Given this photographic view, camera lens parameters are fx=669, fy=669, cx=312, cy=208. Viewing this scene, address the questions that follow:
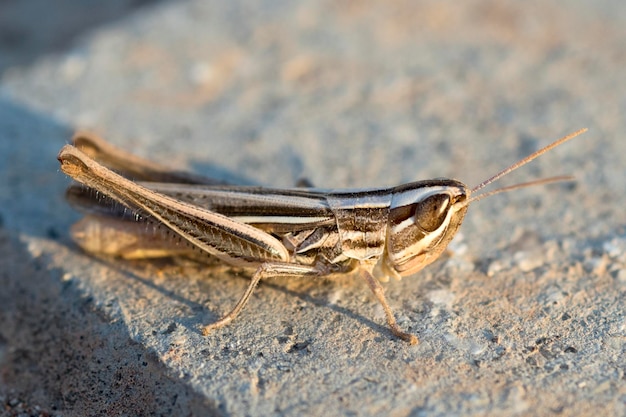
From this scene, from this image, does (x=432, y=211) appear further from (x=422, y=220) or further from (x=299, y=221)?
(x=299, y=221)

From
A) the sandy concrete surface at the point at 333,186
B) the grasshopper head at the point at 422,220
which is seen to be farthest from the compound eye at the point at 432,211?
the sandy concrete surface at the point at 333,186

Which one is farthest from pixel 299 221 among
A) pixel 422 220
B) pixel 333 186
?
pixel 333 186

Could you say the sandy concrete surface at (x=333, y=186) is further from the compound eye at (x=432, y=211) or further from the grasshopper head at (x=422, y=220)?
the compound eye at (x=432, y=211)

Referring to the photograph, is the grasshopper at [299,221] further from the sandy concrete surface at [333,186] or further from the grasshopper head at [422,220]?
the sandy concrete surface at [333,186]

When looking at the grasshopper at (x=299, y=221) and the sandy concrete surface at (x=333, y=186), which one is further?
the grasshopper at (x=299, y=221)

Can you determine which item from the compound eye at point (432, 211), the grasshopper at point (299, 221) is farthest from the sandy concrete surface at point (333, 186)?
the compound eye at point (432, 211)

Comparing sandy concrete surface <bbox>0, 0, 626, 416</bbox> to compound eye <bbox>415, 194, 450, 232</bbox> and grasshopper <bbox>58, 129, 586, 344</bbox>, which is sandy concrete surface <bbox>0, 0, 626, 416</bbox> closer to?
grasshopper <bbox>58, 129, 586, 344</bbox>

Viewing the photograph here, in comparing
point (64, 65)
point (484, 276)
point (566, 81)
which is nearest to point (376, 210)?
point (484, 276)
